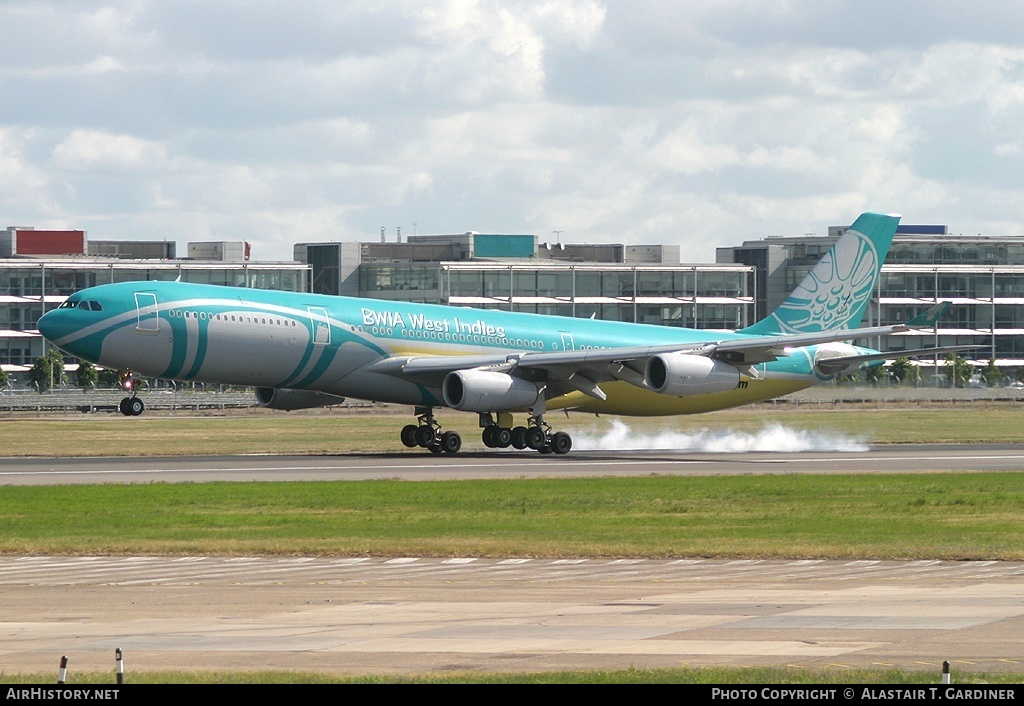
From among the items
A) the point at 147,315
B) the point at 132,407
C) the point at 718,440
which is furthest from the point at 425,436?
the point at 718,440

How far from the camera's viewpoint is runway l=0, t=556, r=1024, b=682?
1612 centimetres

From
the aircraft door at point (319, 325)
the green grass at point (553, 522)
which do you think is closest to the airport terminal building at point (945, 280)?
the aircraft door at point (319, 325)

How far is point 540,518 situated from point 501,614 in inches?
534

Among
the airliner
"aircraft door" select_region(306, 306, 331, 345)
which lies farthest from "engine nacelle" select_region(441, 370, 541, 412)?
"aircraft door" select_region(306, 306, 331, 345)

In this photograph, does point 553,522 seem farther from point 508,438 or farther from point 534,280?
point 534,280

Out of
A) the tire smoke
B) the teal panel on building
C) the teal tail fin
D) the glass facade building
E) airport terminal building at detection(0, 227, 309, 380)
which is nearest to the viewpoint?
the tire smoke

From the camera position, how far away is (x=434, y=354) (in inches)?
2233

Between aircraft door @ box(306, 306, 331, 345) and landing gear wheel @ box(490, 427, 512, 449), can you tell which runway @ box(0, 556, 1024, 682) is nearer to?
aircraft door @ box(306, 306, 331, 345)

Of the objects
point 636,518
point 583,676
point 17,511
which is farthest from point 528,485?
point 583,676

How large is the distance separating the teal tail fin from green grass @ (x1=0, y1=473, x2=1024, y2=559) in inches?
859

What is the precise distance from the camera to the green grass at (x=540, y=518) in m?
28.0

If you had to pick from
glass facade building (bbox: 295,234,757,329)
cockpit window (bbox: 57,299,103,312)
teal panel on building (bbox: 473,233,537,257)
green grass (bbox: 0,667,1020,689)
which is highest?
teal panel on building (bbox: 473,233,537,257)

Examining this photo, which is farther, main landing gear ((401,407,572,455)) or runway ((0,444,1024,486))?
main landing gear ((401,407,572,455))

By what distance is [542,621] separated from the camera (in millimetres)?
18953
